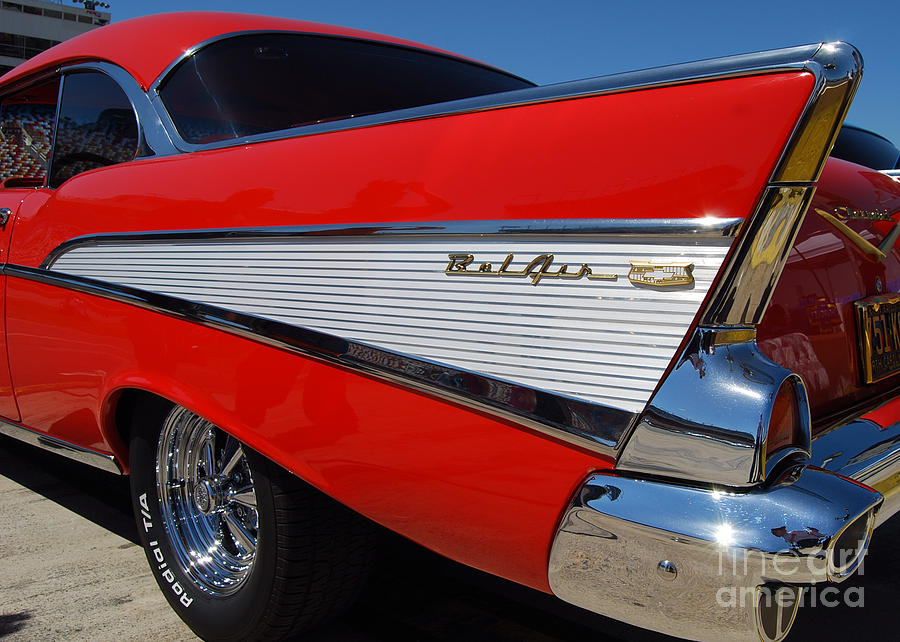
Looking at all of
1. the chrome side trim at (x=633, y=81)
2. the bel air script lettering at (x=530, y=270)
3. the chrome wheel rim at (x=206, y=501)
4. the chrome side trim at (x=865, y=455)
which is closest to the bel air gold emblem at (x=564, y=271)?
the bel air script lettering at (x=530, y=270)

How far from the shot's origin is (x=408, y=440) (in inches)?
58.7

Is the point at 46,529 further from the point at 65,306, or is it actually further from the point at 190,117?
the point at 190,117

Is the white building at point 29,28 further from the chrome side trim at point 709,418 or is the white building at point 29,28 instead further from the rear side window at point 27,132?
the chrome side trim at point 709,418

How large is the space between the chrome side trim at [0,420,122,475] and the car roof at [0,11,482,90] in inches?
46.3

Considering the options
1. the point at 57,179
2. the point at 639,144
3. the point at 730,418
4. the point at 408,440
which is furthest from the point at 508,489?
the point at 57,179

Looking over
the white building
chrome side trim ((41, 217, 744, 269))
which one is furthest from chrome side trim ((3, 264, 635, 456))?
the white building

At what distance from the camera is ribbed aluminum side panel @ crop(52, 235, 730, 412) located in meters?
1.22

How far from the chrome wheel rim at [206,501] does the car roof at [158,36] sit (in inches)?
44.9

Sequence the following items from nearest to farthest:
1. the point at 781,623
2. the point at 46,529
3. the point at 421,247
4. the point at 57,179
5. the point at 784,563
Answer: the point at 784,563
the point at 781,623
the point at 421,247
the point at 57,179
the point at 46,529

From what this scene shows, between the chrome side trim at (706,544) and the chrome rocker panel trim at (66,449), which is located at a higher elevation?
the chrome side trim at (706,544)

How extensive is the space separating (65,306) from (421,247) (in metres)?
1.42

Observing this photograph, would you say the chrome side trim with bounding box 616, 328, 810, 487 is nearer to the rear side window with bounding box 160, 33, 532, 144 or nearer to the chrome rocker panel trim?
the rear side window with bounding box 160, 33, 532, 144

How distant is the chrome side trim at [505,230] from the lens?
1.20 m

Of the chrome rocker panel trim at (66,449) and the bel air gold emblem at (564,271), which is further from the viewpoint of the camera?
the chrome rocker panel trim at (66,449)
